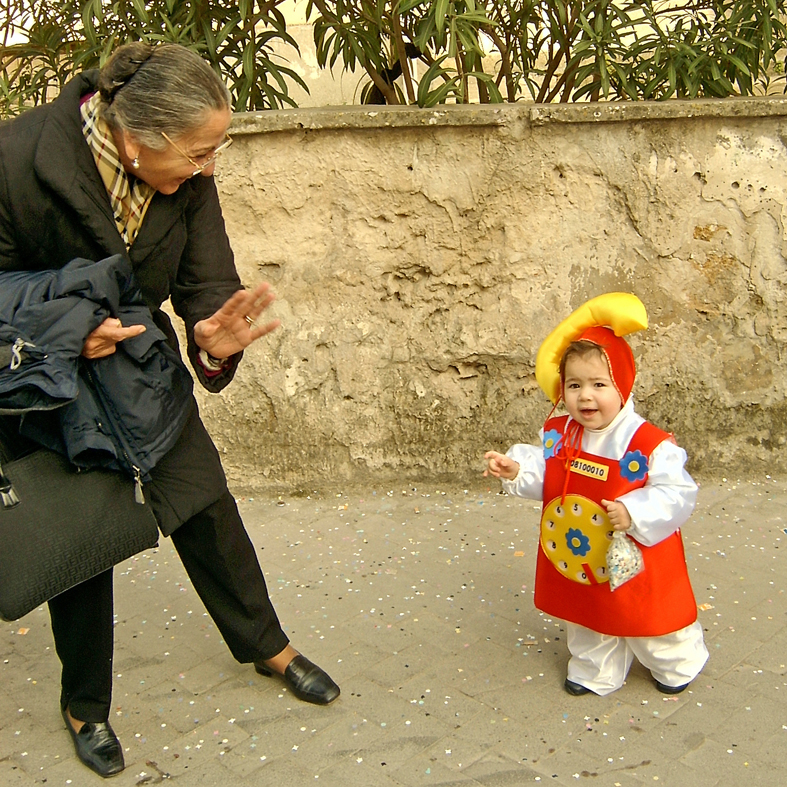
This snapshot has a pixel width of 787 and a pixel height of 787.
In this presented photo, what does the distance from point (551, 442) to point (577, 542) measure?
30cm

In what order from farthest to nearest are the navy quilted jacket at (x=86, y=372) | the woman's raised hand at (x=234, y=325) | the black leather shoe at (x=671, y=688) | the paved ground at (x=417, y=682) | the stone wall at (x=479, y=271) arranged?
the stone wall at (x=479, y=271)
the black leather shoe at (x=671, y=688)
the paved ground at (x=417, y=682)
the woman's raised hand at (x=234, y=325)
the navy quilted jacket at (x=86, y=372)

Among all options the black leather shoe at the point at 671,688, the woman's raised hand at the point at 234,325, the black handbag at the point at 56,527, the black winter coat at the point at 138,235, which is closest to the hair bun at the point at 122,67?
the black winter coat at the point at 138,235

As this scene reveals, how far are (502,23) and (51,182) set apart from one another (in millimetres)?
2948

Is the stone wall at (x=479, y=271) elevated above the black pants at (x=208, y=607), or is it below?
above

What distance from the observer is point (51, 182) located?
7.20 feet

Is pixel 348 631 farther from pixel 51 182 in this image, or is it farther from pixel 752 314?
pixel 752 314

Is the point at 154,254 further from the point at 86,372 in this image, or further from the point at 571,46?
the point at 571,46

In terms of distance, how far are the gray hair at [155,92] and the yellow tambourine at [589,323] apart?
1137mm

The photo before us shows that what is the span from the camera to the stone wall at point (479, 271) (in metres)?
4.04

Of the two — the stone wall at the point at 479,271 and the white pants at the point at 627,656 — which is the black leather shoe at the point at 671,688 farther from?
the stone wall at the point at 479,271

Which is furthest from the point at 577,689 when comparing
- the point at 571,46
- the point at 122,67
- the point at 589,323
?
the point at 571,46

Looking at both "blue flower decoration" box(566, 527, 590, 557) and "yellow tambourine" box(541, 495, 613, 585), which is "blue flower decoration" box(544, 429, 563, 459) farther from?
"blue flower decoration" box(566, 527, 590, 557)

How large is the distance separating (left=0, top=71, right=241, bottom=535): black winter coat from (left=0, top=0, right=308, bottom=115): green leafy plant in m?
1.84

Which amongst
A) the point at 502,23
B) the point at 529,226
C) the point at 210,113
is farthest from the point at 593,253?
the point at 210,113
